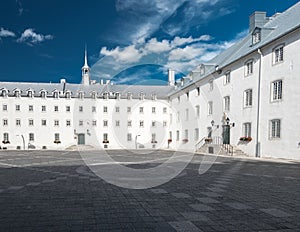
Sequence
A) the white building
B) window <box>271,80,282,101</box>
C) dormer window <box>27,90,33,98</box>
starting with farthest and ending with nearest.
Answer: dormer window <box>27,90,33,98</box> → window <box>271,80,282,101</box> → the white building

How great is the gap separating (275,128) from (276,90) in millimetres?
3181

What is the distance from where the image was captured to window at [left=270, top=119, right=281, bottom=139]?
21031mm

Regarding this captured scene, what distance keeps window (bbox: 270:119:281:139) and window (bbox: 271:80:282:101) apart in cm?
190

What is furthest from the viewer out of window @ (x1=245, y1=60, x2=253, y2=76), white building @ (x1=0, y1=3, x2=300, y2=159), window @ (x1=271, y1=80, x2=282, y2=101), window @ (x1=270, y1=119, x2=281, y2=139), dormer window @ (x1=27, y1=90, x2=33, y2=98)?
dormer window @ (x1=27, y1=90, x2=33, y2=98)

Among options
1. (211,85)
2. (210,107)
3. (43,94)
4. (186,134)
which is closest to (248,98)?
(210,107)

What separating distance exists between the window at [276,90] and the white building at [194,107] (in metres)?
0.08

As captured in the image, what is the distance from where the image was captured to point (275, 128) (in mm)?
21406

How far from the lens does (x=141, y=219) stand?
5.10m

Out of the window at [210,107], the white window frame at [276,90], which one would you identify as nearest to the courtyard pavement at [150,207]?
the white window frame at [276,90]

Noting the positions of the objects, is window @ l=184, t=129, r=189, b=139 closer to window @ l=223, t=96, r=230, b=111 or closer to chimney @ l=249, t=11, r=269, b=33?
window @ l=223, t=96, r=230, b=111

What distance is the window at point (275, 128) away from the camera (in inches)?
828

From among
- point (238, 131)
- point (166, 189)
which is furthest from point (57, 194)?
point (238, 131)

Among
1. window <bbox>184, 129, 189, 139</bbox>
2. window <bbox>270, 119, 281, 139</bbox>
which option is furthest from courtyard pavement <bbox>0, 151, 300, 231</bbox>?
window <bbox>184, 129, 189, 139</bbox>

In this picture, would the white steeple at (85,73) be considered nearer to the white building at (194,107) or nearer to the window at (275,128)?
the white building at (194,107)
